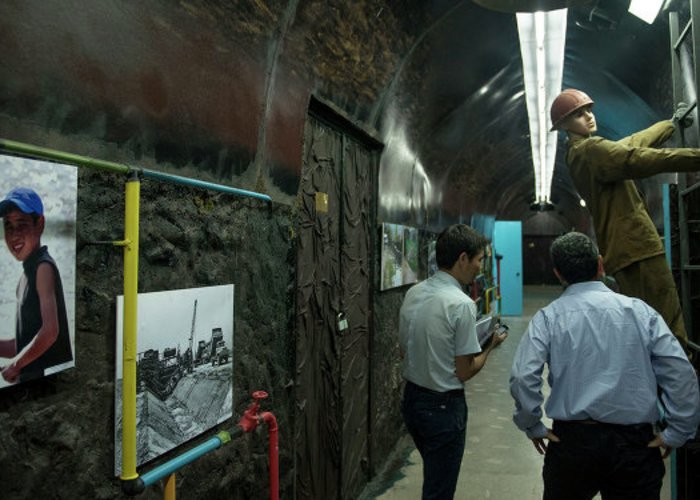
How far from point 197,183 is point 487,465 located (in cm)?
384

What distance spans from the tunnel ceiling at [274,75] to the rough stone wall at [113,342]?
0.18 meters

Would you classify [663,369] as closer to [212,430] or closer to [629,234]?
[629,234]

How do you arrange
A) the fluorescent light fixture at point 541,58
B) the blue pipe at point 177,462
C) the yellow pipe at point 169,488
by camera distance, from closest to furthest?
the blue pipe at point 177,462
the yellow pipe at point 169,488
the fluorescent light fixture at point 541,58

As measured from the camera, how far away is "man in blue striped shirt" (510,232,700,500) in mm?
2051

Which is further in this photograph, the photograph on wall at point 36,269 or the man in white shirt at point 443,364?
the man in white shirt at point 443,364

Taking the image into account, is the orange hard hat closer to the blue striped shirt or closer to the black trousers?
the blue striped shirt

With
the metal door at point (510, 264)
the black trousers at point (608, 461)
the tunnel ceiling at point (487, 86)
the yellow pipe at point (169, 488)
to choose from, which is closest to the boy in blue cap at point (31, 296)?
the yellow pipe at point (169, 488)

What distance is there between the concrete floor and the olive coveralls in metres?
2.20

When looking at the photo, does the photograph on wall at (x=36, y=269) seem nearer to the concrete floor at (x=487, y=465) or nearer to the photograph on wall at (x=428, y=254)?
the concrete floor at (x=487, y=465)

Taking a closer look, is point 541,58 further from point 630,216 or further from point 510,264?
point 510,264

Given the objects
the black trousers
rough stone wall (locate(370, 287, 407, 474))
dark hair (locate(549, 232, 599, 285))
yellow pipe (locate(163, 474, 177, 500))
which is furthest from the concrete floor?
yellow pipe (locate(163, 474, 177, 500))

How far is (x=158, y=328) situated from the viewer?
1933mm

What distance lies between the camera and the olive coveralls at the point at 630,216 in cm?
244

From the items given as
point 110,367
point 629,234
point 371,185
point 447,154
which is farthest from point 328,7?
point 447,154
